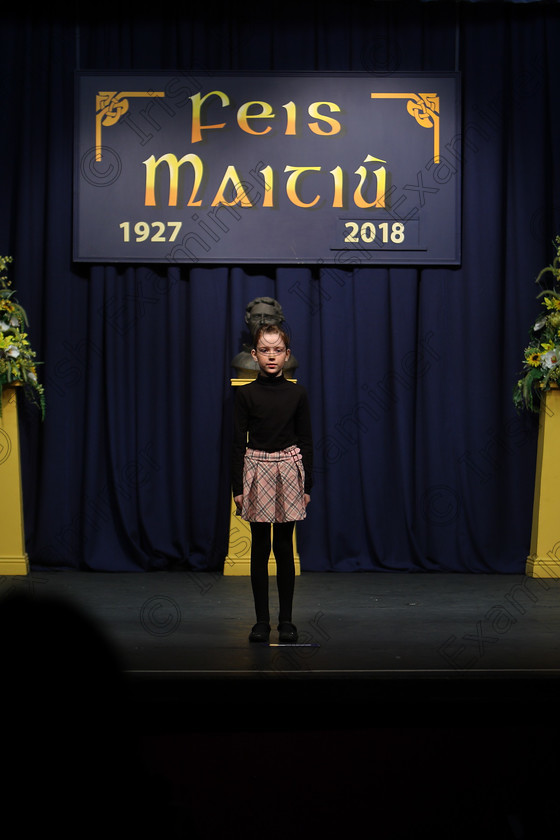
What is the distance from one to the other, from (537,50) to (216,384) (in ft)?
8.84

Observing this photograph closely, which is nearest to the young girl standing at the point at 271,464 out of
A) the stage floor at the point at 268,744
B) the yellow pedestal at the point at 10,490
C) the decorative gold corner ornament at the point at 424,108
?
the yellow pedestal at the point at 10,490

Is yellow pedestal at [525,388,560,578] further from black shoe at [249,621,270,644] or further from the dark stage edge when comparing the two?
black shoe at [249,621,270,644]

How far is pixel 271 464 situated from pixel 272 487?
90 millimetres

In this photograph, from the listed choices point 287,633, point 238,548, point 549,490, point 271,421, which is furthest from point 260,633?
point 549,490

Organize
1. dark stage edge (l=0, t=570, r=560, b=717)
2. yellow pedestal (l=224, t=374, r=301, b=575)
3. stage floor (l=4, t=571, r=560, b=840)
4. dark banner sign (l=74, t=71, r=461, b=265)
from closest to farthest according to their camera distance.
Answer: stage floor (l=4, t=571, r=560, b=840)
dark stage edge (l=0, t=570, r=560, b=717)
yellow pedestal (l=224, t=374, r=301, b=575)
dark banner sign (l=74, t=71, r=461, b=265)

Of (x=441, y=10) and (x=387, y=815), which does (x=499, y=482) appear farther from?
Answer: (x=387, y=815)

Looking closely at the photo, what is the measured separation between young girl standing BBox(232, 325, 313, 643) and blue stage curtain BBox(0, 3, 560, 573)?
1.83m

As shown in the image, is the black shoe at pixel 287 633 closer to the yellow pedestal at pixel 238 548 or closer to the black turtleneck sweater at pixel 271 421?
the black turtleneck sweater at pixel 271 421

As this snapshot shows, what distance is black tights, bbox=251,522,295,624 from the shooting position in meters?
3.68

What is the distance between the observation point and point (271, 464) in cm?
366

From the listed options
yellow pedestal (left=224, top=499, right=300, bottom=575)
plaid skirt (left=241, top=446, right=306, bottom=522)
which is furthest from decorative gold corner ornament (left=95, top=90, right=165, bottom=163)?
plaid skirt (left=241, top=446, right=306, bottom=522)

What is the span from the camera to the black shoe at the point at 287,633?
3.71 m

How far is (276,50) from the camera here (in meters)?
5.62

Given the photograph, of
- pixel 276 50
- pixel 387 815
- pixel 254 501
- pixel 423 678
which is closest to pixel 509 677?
pixel 423 678
